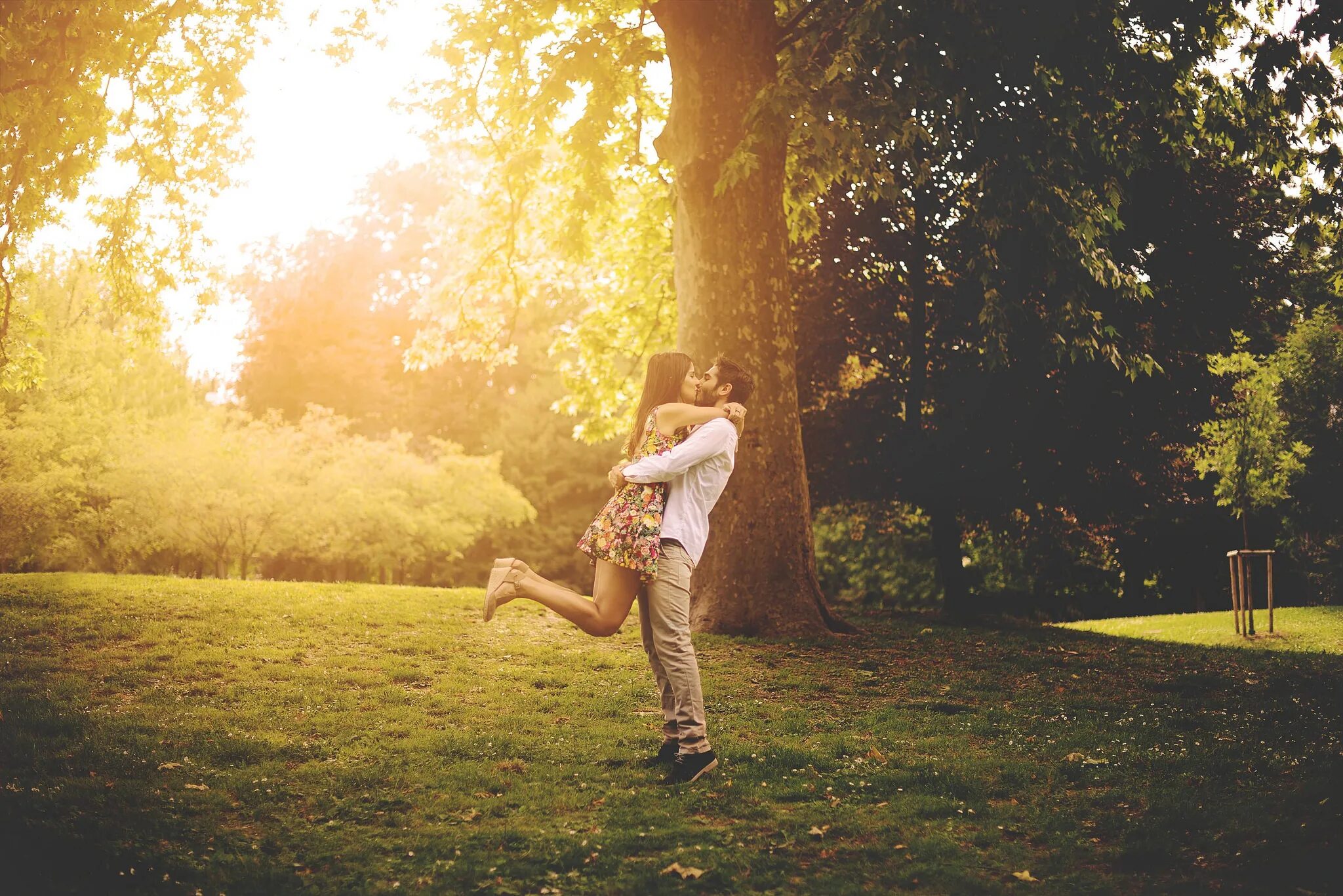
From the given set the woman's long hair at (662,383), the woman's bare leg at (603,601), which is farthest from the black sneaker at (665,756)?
the woman's long hair at (662,383)

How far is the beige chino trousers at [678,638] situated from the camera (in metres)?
5.86

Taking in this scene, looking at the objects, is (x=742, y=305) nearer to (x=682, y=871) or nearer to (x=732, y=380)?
(x=732, y=380)

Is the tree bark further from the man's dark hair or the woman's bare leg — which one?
the woman's bare leg

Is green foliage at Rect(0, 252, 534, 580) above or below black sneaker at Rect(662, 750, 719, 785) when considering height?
above

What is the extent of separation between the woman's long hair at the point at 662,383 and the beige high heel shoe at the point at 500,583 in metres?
1.00

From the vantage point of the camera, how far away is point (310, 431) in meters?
22.0

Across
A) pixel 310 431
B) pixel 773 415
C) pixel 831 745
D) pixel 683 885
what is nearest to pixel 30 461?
pixel 310 431

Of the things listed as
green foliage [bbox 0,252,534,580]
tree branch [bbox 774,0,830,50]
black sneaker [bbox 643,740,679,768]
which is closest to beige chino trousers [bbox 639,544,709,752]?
black sneaker [bbox 643,740,679,768]

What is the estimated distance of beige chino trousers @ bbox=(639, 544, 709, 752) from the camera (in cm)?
586

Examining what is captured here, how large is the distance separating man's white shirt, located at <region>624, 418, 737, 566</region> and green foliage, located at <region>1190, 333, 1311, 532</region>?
44.0 feet

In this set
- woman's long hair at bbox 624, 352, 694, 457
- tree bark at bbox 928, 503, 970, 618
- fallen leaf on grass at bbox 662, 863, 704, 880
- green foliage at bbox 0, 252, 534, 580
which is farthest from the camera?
tree bark at bbox 928, 503, 970, 618

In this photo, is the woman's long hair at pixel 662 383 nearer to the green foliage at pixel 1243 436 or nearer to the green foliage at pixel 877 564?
the green foliage at pixel 1243 436

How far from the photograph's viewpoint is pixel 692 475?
5992 millimetres

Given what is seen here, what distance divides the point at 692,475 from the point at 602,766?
191 centimetres
